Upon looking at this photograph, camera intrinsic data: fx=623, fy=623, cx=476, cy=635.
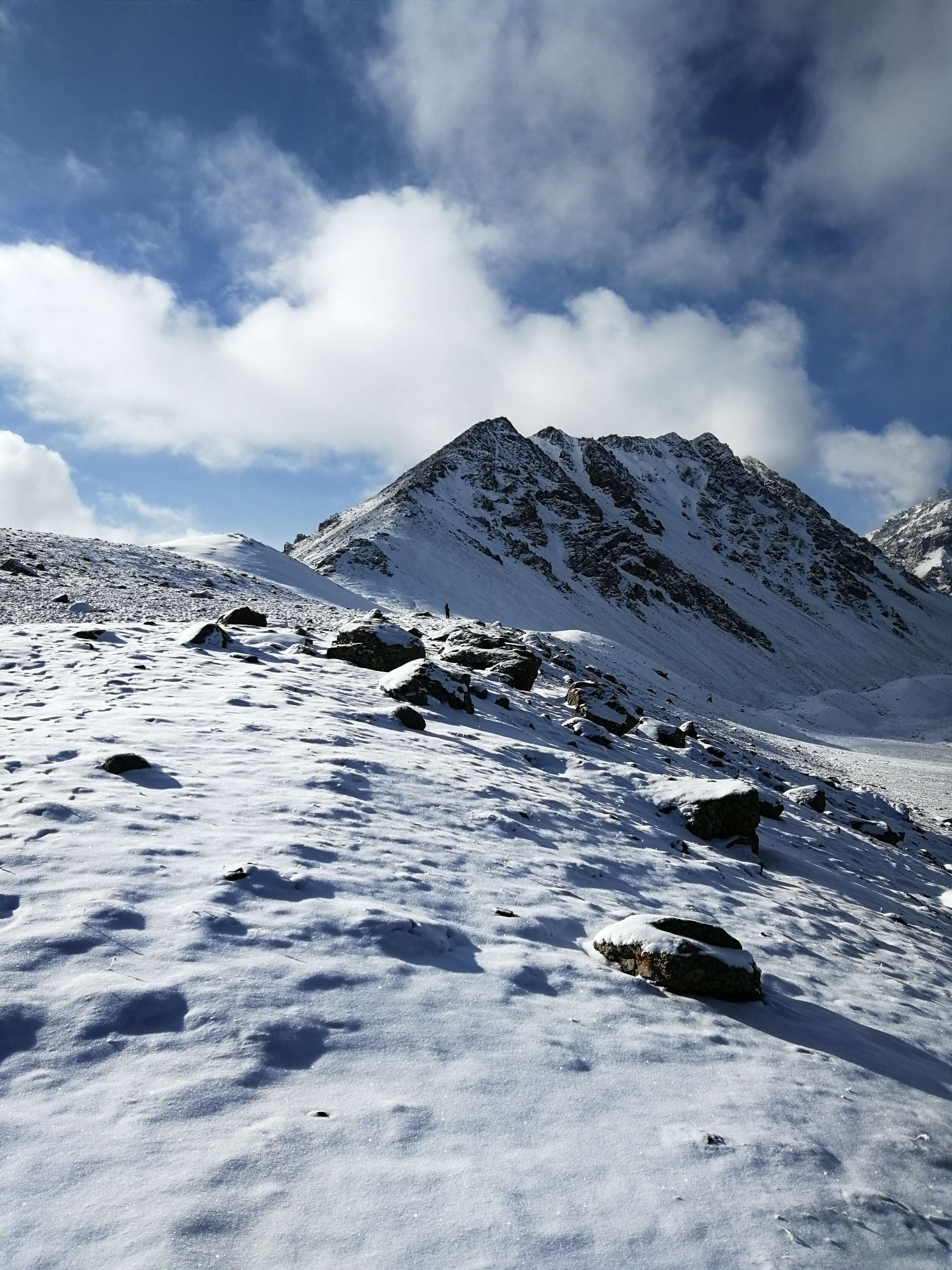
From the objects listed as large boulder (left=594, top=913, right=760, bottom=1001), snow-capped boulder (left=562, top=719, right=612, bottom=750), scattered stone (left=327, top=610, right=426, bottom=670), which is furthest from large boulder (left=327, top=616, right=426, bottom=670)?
large boulder (left=594, top=913, right=760, bottom=1001)

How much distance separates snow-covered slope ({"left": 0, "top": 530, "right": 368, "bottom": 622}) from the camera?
59.9 feet

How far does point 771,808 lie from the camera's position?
13.4 m

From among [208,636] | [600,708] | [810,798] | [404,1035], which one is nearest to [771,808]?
[810,798]

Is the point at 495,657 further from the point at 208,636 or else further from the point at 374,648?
the point at 208,636

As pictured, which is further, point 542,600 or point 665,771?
point 542,600

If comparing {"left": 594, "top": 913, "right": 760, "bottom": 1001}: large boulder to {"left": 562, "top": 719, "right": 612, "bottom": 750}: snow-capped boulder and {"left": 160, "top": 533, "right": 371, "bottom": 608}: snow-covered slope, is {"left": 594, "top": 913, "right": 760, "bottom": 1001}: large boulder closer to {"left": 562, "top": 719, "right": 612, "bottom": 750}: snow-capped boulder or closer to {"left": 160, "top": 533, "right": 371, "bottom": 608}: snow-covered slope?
{"left": 562, "top": 719, "right": 612, "bottom": 750}: snow-capped boulder

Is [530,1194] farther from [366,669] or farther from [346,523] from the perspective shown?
[346,523]

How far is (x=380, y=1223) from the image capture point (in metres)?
2.77

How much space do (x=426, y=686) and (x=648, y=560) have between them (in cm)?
8430

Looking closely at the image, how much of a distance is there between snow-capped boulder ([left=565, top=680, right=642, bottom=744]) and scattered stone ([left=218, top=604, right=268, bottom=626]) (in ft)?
28.4

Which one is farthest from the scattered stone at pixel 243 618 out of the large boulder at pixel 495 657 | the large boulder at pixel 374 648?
the large boulder at pixel 495 657

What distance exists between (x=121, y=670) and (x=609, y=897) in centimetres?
934

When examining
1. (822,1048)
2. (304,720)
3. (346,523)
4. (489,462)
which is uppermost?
(489,462)

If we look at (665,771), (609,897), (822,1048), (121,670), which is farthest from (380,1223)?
(665,771)
